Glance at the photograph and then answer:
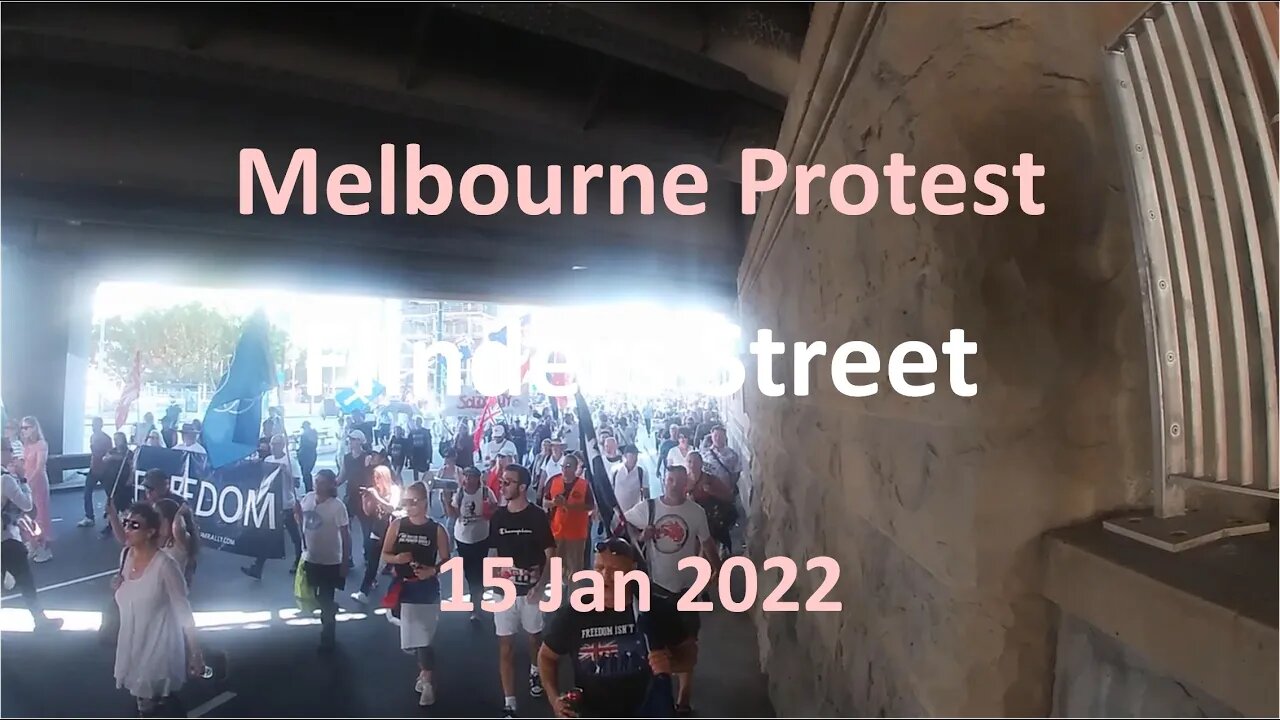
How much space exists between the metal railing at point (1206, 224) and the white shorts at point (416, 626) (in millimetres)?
1645

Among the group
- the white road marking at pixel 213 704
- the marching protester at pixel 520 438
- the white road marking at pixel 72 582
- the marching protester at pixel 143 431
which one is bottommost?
the white road marking at pixel 213 704

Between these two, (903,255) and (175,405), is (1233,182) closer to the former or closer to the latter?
(903,255)

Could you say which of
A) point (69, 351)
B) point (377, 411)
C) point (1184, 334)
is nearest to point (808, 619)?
point (1184, 334)

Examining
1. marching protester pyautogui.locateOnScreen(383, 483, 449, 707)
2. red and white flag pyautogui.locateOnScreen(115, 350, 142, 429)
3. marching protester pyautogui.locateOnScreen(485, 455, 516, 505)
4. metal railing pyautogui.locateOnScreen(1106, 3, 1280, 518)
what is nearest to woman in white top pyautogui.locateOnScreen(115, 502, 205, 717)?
red and white flag pyautogui.locateOnScreen(115, 350, 142, 429)

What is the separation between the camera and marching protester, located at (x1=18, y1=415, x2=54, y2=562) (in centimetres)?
168

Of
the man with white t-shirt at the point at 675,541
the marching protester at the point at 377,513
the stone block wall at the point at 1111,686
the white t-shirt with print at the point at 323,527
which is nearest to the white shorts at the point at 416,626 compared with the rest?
the marching protester at the point at 377,513

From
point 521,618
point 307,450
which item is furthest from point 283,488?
point 521,618

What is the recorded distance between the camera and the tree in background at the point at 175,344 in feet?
5.51

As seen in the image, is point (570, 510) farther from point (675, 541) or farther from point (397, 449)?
point (397, 449)

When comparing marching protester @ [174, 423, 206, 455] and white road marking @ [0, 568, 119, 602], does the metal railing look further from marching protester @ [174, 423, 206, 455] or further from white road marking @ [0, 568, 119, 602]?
white road marking @ [0, 568, 119, 602]

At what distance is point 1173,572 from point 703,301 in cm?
190

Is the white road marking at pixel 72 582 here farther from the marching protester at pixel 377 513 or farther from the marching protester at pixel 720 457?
the marching protester at pixel 720 457

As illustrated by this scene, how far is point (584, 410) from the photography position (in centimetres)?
191

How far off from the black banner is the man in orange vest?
684mm
